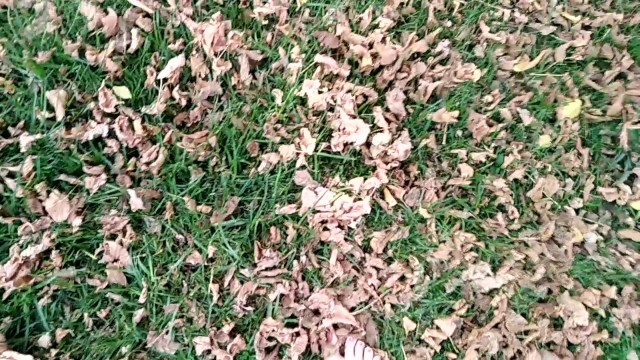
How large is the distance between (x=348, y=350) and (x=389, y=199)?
15.3 inches

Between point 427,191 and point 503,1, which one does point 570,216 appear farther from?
point 503,1


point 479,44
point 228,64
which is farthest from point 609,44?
point 228,64

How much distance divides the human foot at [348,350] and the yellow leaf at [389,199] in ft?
1.15

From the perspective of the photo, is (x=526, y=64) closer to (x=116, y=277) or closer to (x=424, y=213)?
(x=424, y=213)

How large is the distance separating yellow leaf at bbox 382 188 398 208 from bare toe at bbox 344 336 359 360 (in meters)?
0.35

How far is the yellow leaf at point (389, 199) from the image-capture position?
168 centimetres

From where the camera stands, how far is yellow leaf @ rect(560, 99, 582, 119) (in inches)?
72.0

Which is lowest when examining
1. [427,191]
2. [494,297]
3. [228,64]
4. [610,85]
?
[494,297]

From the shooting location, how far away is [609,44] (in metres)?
1.95

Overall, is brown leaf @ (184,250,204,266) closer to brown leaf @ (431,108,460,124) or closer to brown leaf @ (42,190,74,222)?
brown leaf @ (42,190,74,222)

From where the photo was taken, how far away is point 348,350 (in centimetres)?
154

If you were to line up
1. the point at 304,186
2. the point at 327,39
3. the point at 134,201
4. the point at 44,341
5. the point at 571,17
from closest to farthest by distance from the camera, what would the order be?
the point at 44,341
the point at 134,201
the point at 304,186
the point at 327,39
the point at 571,17

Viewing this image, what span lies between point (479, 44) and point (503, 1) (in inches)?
6.9

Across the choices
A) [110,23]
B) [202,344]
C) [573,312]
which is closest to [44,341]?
[202,344]
